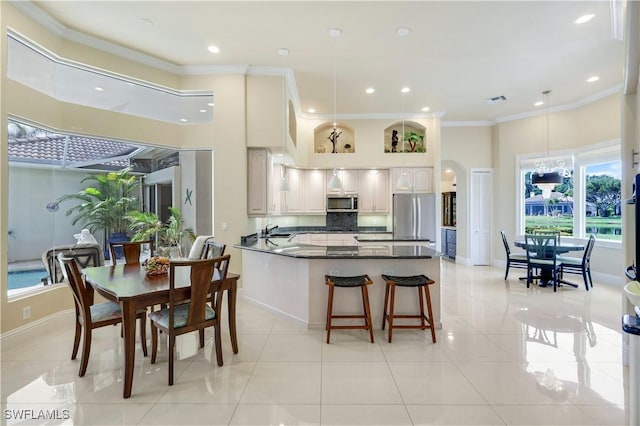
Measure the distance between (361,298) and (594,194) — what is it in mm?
5873

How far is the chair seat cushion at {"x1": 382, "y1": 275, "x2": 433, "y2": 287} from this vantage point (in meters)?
3.21

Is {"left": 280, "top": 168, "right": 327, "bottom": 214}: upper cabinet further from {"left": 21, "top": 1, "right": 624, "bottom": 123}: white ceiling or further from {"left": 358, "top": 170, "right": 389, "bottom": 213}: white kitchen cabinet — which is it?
{"left": 21, "top": 1, "right": 624, "bottom": 123}: white ceiling

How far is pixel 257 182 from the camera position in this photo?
4.86 metres

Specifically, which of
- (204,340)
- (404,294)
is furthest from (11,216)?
(404,294)

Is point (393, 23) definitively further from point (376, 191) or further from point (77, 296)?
point (77, 296)

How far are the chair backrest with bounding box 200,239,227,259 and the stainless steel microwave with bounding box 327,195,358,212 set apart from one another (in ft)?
12.0

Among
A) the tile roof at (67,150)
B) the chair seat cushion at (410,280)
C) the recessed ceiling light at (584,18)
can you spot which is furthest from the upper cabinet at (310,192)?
the recessed ceiling light at (584,18)

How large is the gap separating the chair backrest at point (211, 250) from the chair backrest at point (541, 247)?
5.40 m

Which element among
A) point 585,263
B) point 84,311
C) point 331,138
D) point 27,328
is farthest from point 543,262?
point 27,328

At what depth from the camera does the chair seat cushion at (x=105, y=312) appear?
8.75 ft

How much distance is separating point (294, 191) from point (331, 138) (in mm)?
1618

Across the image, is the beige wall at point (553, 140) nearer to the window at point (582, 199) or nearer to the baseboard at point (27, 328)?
the window at point (582, 199)

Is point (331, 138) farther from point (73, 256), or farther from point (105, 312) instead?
point (105, 312)

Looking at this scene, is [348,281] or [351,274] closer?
[348,281]
